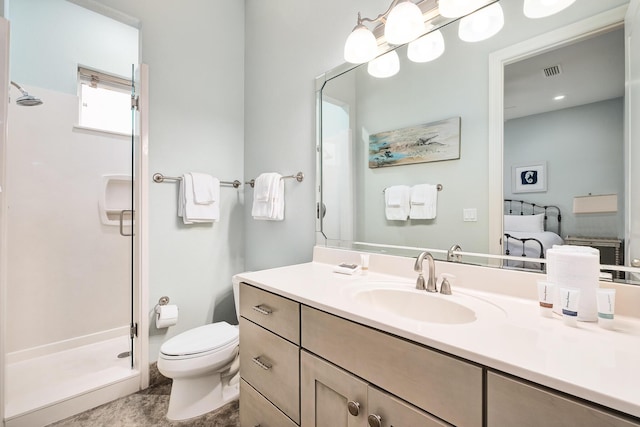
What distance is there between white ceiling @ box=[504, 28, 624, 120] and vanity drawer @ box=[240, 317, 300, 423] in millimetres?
1171

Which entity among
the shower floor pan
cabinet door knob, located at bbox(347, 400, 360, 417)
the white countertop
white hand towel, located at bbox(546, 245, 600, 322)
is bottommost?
the shower floor pan

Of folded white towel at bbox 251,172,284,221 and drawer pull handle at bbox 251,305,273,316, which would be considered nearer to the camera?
drawer pull handle at bbox 251,305,273,316

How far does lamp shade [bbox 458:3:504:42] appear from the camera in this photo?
1.03m

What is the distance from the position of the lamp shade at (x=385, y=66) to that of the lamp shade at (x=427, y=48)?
0.07 metres

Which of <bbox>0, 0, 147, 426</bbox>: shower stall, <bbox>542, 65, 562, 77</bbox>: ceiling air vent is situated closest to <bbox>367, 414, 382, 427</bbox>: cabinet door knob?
<bbox>542, 65, 562, 77</bbox>: ceiling air vent

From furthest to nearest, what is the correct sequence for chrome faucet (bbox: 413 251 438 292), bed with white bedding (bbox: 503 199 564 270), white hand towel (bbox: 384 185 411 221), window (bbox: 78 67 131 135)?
window (bbox: 78 67 131 135) < white hand towel (bbox: 384 185 411 221) < chrome faucet (bbox: 413 251 438 292) < bed with white bedding (bbox: 503 199 564 270)

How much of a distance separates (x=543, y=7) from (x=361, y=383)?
4.41 feet

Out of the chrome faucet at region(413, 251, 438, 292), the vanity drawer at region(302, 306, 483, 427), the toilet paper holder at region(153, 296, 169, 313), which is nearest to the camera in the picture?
the vanity drawer at region(302, 306, 483, 427)

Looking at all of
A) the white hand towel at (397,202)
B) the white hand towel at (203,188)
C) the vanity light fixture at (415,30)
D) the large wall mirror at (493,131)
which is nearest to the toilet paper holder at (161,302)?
the white hand towel at (203,188)

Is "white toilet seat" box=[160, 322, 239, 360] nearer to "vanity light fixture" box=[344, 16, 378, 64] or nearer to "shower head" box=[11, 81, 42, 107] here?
"vanity light fixture" box=[344, 16, 378, 64]

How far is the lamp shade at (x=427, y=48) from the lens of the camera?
119cm

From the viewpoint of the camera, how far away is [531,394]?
486 mm

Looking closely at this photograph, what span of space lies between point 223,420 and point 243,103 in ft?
7.09

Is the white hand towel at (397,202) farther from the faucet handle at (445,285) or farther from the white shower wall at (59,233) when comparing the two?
the white shower wall at (59,233)
